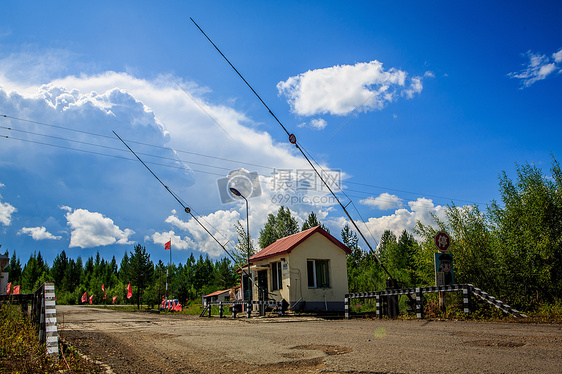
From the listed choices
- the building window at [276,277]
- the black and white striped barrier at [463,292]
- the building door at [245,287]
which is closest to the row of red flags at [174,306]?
the building door at [245,287]

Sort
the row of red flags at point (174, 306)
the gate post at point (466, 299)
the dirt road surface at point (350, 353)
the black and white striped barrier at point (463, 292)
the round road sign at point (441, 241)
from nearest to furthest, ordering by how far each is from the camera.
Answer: the dirt road surface at point (350, 353), the black and white striped barrier at point (463, 292), the gate post at point (466, 299), the round road sign at point (441, 241), the row of red flags at point (174, 306)

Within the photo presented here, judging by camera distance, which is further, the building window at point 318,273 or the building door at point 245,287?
the building door at point 245,287

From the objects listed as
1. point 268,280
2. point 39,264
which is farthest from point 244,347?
point 39,264

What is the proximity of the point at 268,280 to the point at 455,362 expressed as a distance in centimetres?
2017

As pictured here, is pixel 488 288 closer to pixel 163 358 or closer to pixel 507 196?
pixel 507 196

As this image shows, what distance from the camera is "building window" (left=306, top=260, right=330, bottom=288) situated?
888 inches

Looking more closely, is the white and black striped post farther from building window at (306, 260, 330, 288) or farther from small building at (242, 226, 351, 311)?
building window at (306, 260, 330, 288)

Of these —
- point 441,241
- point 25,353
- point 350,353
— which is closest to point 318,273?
point 441,241

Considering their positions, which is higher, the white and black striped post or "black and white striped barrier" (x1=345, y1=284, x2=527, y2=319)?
the white and black striped post

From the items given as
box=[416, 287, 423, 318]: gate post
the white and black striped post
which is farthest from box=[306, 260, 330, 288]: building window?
the white and black striped post

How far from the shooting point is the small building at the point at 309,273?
21625mm

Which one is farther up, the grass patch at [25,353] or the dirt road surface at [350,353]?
the grass patch at [25,353]

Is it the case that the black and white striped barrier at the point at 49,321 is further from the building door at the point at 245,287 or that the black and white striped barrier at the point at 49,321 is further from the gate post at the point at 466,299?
the building door at the point at 245,287

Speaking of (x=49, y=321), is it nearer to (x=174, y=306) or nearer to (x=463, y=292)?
(x=463, y=292)
